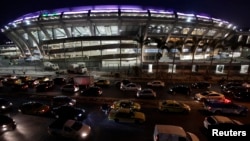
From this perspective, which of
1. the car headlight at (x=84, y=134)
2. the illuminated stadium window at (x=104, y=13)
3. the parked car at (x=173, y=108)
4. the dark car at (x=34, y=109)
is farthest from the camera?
the illuminated stadium window at (x=104, y=13)

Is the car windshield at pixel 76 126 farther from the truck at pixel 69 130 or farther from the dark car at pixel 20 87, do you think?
the dark car at pixel 20 87

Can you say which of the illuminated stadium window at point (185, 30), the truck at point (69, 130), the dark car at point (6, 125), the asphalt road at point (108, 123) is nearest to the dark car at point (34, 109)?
the asphalt road at point (108, 123)

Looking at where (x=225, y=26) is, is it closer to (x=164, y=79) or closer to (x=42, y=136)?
(x=164, y=79)

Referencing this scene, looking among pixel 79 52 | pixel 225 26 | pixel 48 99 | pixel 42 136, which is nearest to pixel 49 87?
pixel 48 99

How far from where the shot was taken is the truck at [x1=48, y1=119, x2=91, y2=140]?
15141 millimetres

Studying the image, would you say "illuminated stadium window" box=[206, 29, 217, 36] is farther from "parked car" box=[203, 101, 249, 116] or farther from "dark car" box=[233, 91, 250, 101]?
"parked car" box=[203, 101, 249, 116]

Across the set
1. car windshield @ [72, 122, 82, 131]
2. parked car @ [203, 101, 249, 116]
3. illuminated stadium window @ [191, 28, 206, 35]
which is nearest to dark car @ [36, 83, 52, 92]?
car windshield @ [72, 122, 82, 131]

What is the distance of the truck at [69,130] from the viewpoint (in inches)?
596

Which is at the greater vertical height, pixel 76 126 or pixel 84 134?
pixel 76 126

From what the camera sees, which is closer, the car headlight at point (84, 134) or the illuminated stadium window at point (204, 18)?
the car headlight at point (84, 134)

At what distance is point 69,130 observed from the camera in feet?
49.7

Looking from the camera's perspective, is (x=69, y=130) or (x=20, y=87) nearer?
(x=69, y=130)

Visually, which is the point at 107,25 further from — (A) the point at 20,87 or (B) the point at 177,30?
(A) the point at 20,87

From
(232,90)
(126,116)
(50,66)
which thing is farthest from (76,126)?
(50,66)
